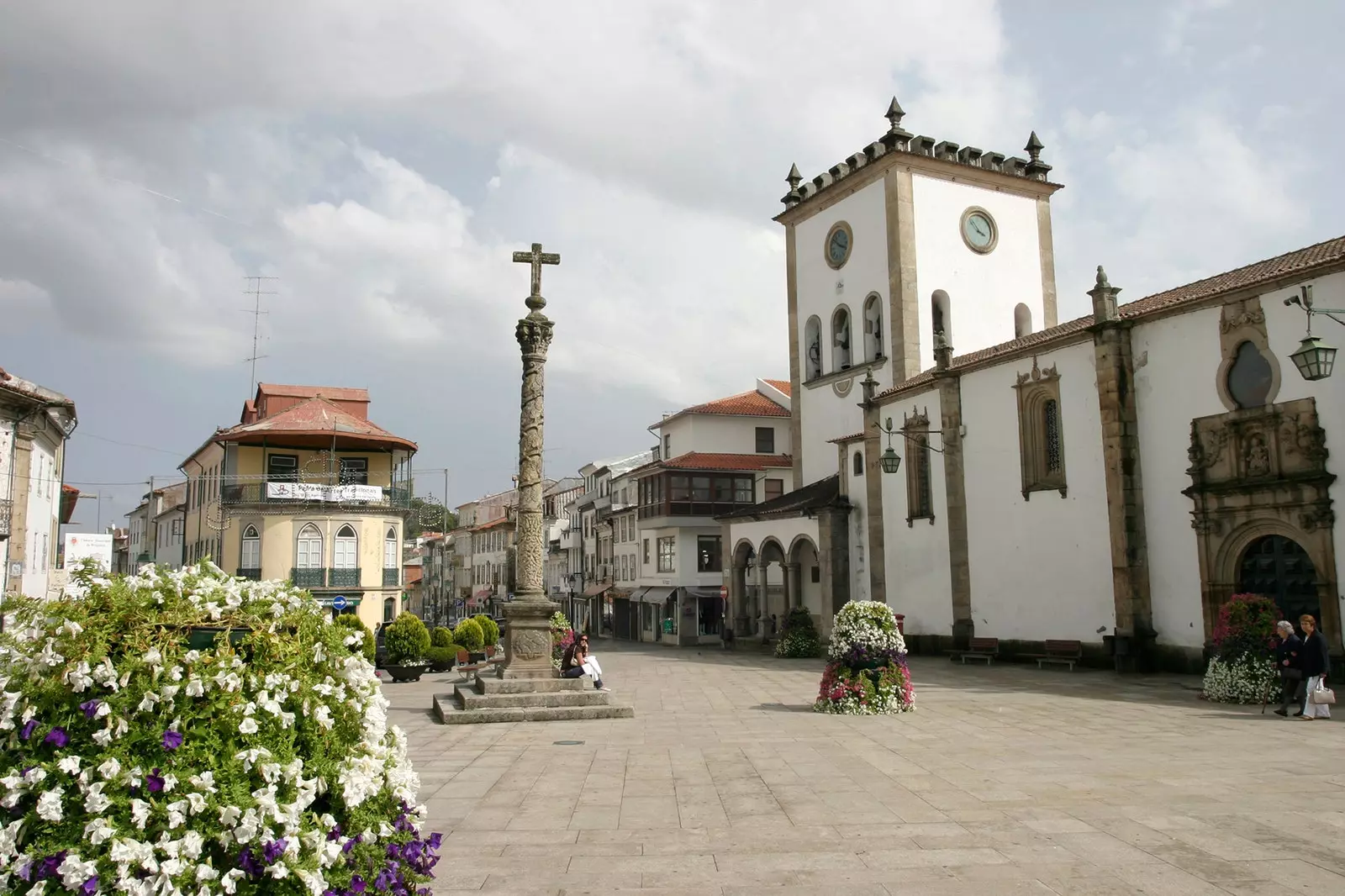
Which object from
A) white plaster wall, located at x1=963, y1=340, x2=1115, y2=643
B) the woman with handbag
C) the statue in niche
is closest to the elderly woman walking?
the woman with handbag

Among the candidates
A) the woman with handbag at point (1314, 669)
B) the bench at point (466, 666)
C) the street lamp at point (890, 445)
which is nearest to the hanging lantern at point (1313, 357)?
the woman with handbag at point (1314, 669)

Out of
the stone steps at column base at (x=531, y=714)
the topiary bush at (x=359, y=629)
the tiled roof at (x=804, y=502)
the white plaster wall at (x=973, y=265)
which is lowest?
the stone steps at column base at (x=531, y=714)

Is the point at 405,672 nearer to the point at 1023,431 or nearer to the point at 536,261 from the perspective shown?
the point at 536,261

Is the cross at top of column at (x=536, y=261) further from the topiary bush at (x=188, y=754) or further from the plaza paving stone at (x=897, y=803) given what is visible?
the topiary bush at (x=188, y=754)

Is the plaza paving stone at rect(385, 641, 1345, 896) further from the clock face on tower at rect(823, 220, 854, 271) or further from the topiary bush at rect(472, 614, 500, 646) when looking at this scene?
the clock face on tower at rect(823, 220, 854, 271)

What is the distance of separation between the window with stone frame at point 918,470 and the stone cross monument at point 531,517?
1684 centimetres

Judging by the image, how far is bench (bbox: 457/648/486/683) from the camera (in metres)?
22.8

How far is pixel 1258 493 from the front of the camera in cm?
2009

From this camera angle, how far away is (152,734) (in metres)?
4.25

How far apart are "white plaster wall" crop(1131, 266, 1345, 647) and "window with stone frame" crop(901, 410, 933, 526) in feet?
27.9

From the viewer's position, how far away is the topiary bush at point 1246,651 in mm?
15914

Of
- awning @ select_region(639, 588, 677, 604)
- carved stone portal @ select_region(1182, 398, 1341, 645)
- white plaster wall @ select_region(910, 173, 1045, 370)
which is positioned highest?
white plaster wall @ select_region(910, 173, 1045, 370)

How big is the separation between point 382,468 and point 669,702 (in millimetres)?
30750

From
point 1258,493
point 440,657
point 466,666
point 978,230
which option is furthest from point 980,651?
point 978,230
